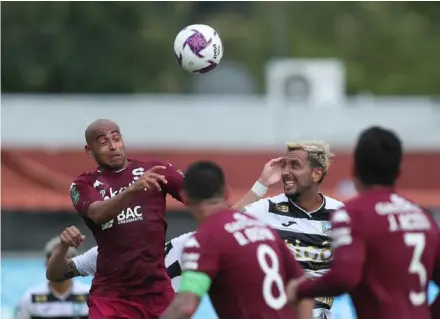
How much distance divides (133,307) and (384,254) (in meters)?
2.34

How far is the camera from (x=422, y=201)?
79.0 ft

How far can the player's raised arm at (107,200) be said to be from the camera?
6656 mm

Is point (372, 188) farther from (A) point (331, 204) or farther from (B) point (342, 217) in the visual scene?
(A) point (331, 204)

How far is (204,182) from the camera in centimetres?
571

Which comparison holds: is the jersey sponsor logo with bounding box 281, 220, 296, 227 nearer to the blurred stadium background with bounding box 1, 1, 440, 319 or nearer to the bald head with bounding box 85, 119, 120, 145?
the bald head with bounding box 85, 119, 120, 145

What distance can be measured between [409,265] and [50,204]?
17694mm

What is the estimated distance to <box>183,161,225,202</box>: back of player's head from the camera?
5711 mm

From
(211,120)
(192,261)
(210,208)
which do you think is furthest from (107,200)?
(211,120)

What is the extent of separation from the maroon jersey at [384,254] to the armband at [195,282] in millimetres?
474

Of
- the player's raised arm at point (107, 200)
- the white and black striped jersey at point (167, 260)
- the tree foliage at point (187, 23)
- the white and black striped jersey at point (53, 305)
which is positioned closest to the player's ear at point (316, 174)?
the white and black striped jersey at point (167, 260)

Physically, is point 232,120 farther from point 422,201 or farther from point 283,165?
point 283,165

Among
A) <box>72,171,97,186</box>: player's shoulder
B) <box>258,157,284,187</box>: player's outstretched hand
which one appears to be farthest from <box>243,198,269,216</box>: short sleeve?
<box>72,171,97,186</box>: player's shoulder

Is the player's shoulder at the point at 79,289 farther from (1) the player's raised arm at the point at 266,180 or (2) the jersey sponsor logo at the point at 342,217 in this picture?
(2) the jersey sponsor logo at the point at 342,217

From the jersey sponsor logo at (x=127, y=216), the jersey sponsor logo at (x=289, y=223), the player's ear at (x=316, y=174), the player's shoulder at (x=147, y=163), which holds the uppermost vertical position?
the player's shoulder at (x=147, y=163)
